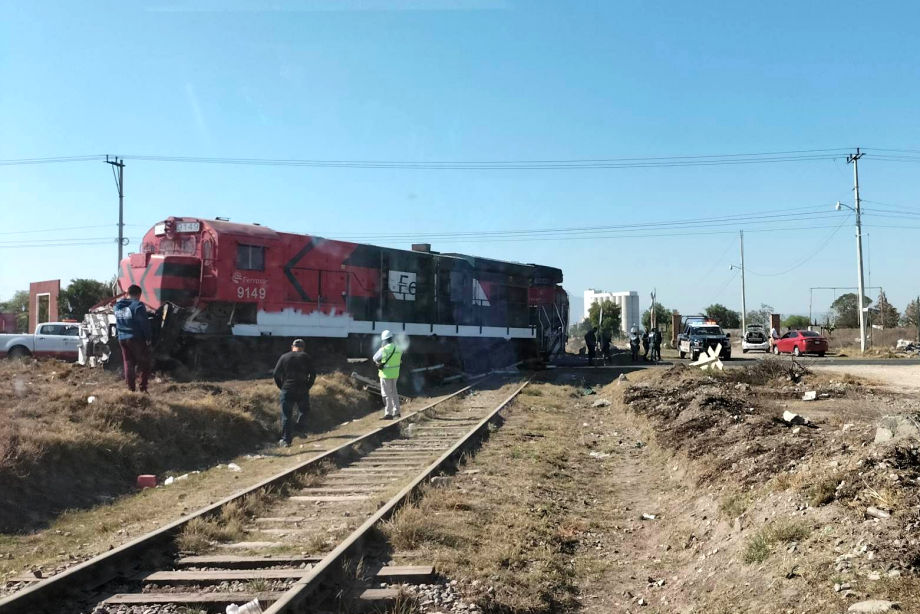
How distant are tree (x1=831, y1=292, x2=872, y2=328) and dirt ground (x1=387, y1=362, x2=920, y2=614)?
75602 millimetres

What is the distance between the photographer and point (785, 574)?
4410mm

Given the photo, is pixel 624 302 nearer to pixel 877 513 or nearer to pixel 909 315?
pixel 909 315

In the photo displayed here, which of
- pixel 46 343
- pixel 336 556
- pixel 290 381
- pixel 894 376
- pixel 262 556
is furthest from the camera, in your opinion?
pixel 46 343

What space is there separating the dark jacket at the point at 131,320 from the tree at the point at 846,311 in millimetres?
77748

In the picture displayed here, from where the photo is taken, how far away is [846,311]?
8725cm

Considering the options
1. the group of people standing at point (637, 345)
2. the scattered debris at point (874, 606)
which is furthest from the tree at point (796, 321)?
the scattered debris at point (874, 606)

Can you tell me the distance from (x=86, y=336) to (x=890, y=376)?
2146 cm

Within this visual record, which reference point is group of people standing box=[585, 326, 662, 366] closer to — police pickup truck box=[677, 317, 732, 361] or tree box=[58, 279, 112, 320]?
Result: police pickup truck box=[677, 317, 732, 361]

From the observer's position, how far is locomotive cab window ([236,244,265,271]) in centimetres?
1691

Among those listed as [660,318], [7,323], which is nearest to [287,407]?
[7,323]

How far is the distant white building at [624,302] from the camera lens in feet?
253

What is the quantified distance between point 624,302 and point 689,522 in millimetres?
125822

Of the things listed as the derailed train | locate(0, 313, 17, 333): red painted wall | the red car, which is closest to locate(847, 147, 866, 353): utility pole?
the red car

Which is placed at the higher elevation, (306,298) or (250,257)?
(250,257)
